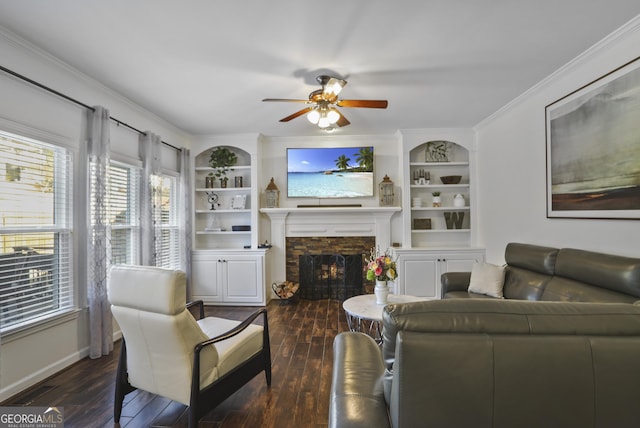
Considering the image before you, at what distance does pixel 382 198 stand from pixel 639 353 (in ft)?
13.1

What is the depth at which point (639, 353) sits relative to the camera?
908mm

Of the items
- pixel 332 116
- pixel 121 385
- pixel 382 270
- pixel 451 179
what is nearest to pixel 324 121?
pixel 332 116

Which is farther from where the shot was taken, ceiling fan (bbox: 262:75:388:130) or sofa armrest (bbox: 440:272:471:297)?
sofa armrest (bbox: 440:272:471:297)

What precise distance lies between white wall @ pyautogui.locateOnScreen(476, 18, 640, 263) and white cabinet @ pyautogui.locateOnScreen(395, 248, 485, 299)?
36cm

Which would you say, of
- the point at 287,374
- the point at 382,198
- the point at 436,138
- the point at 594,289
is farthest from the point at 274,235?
the point at 594,289

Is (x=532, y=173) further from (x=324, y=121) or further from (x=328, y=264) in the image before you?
(x=328, y=264)

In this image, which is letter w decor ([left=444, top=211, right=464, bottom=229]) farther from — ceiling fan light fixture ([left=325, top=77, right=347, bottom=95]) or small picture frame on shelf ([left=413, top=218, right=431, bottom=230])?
ceiling fan light fixture ([left=325, top=77, right=347, bottom=95])

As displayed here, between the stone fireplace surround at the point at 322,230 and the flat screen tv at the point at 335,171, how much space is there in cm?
33

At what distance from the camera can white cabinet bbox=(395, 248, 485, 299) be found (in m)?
4.48

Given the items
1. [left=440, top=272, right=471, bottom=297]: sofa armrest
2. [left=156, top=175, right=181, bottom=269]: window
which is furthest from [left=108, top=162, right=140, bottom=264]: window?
[left=440, top=272, right=471, bottom=297]: sofa armrest

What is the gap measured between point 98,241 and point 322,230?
3.00 metres

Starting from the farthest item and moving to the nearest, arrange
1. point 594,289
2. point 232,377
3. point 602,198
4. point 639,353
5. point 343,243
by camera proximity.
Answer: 1. point 343,243
2. point 602,198
3. point 594,289
4. point 232,377
5. point 639,353

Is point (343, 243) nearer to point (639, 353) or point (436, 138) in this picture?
point (436, 138)

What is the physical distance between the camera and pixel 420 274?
449 centimetres
